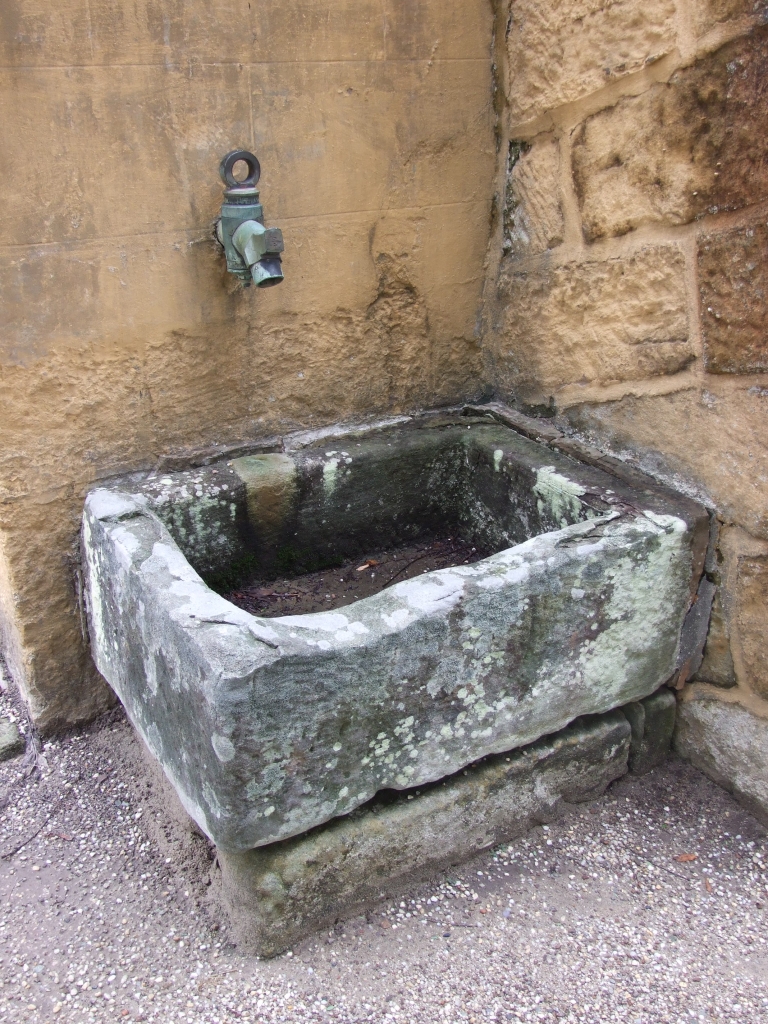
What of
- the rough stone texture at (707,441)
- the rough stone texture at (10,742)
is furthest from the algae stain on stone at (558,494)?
the rough stone texture at (10,742)

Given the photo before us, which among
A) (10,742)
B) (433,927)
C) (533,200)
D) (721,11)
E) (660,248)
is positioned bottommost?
(433,927)

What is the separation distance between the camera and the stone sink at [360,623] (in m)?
1.37

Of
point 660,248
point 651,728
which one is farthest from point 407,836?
point 660,248

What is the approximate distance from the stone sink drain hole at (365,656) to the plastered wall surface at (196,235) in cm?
14

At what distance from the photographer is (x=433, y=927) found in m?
1.57

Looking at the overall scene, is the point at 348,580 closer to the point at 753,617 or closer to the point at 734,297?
the point at 753,617

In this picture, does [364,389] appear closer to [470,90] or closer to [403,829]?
[470,90]

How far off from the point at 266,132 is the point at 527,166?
645 millimetres

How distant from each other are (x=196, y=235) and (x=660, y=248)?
1.00 meters

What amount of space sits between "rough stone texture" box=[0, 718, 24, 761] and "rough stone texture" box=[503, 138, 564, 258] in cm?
173

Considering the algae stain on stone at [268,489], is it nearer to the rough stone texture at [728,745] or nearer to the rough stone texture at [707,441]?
the rough stone texture at [707,441]

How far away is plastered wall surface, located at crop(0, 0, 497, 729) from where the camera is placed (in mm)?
1658

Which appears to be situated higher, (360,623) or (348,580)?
(360,623)

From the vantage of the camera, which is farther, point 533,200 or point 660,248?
point 533,200
